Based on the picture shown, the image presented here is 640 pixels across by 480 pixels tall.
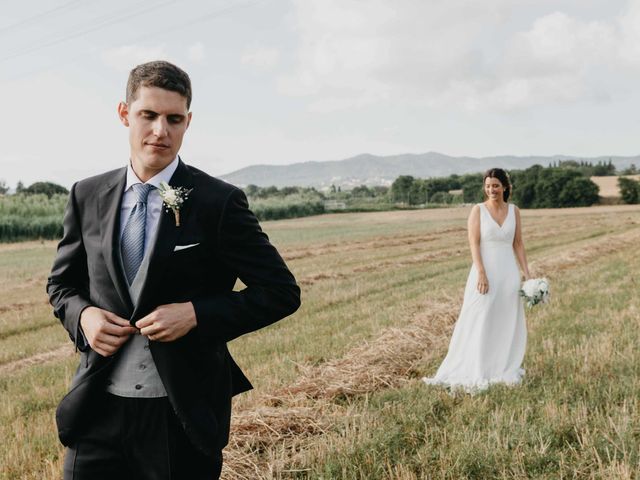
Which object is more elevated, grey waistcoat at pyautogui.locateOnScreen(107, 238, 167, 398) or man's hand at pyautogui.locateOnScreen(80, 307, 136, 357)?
man's hand at pyautogui.locateOnScreen(80, 307, 136, 357)

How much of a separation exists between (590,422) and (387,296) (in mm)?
8852

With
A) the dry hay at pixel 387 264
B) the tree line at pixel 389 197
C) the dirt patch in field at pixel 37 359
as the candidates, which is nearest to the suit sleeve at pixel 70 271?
the dirt patch in field at pixel 37 359

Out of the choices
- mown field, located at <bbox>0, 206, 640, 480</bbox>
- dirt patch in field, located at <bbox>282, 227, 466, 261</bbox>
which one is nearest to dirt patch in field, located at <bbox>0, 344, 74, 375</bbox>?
mown field, located at <bbox>0, 206, 640, 480</bbox>

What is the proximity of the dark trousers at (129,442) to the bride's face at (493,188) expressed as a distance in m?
6.15

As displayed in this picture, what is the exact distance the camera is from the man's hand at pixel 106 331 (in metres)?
2.39

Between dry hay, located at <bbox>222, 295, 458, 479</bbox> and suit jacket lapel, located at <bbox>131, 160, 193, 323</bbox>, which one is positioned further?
dry hay, located at <bbox>222, 295, 458, 479</bbox>

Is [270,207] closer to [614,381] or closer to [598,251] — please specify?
[598,251]

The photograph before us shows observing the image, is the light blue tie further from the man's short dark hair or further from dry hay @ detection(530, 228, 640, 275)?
dry hay @ detection(530, 228, 640, 275)

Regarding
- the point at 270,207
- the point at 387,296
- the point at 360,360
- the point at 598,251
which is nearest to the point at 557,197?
the point at 270,207

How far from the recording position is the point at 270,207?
6975 centimetres

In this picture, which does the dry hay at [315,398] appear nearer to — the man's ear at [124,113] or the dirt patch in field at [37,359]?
the man's ear at [124,113]

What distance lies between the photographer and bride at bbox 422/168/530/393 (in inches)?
294

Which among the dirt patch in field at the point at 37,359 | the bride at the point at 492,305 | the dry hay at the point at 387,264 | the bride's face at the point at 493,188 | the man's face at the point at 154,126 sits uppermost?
the man's face at the point at 154,126

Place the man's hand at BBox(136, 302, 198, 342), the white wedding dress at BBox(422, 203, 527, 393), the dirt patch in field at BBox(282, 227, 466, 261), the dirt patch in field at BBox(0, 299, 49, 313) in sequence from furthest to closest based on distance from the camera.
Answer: the dirt patch in field at BBox(282, 227, 466, 261) → the dirt patch in field at BBox(0, 299, 49, 313) → the white wedding dress at BBox(422, 203, 527, 393) → the man's hand at BBox(136, 302, 198, 342)
